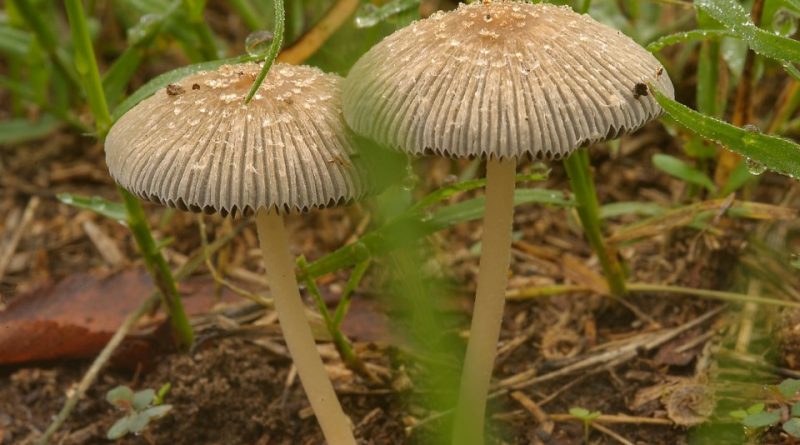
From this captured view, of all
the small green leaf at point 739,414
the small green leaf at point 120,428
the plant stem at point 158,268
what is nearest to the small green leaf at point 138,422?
the small green leaf at point 120,428

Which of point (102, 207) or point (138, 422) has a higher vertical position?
point (102, 207)

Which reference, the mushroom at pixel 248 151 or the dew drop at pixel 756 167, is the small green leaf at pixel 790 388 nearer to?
the dew drop at pixel 756 167

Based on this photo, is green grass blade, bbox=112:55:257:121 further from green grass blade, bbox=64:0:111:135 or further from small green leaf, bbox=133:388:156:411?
small green leaf, bbox=133:388:156:411

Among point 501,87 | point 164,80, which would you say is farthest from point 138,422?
point 501,87

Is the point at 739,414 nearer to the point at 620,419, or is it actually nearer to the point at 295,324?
the point at 620,419

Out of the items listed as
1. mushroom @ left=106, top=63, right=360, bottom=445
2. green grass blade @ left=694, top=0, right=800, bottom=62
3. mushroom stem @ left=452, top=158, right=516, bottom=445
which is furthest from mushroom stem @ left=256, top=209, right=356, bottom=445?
green grass blade @ left=694, top=0, right=800, bottom=62
